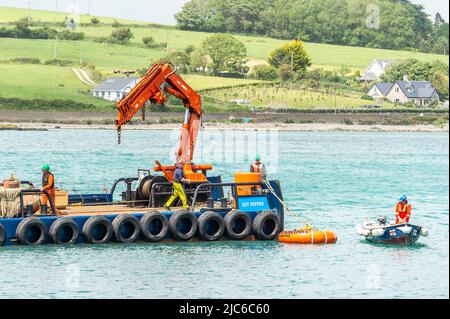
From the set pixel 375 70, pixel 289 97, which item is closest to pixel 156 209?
pixel 289 97

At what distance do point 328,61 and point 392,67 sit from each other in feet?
34.6

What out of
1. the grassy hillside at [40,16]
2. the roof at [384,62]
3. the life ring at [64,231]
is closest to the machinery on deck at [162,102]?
the life ring at [64,231]

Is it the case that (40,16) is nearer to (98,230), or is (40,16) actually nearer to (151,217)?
(151,217)

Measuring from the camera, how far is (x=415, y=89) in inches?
5463

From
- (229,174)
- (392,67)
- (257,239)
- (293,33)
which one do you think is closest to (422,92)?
(392,67)

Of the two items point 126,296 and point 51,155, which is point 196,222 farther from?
point 51,155

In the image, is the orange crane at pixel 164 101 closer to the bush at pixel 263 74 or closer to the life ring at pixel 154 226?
the life ring at pixel 154 226

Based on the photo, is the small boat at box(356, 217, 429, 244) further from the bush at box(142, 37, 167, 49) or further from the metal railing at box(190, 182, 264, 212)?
the bush at box(142, 37, 167, 49)

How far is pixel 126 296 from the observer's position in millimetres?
25219

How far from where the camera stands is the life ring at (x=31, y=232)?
28219 millimetres

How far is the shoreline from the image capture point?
10562 centimetres

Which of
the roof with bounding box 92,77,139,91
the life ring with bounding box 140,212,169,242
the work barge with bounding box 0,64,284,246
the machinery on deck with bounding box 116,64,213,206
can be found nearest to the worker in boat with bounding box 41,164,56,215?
the work barge with bounding box 0,64,284,246

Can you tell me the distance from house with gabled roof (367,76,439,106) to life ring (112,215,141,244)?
362 feet

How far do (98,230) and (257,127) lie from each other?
83.6 m
